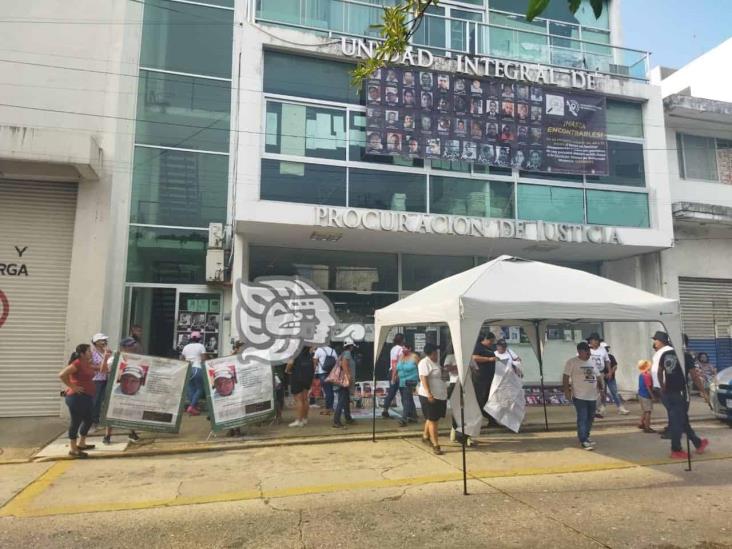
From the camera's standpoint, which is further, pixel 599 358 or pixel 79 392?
pixel 599 358

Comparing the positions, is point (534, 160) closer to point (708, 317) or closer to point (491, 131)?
point (491, 131)

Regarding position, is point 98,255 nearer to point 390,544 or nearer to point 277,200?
point 277,200

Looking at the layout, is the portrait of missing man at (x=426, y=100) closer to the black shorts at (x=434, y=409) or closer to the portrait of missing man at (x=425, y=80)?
the portrait of missing man at (x=425, y=80)

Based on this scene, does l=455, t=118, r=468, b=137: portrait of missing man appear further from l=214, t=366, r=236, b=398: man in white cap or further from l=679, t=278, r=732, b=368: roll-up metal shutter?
l=679, t=278, r=732, b=368: roll-up metal shutter

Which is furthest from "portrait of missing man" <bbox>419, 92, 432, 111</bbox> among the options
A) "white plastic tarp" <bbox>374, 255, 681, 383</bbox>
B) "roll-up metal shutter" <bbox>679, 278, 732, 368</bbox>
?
"roll-up metal shutter" <bbox>679, 278, 732, 368</bbox>

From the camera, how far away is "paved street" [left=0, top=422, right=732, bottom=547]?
4555mm

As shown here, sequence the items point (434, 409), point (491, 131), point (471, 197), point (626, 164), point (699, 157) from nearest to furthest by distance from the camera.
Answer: point (434, 409) < point (471, 197) < point (491, 131) < point (626, 164) < point (699, 157)

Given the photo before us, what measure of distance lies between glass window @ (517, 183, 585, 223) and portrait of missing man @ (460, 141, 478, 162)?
145 cm

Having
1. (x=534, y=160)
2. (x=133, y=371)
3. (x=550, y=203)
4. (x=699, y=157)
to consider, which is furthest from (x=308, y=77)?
(x=699, y=157)

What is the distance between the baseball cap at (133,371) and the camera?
8.50 m

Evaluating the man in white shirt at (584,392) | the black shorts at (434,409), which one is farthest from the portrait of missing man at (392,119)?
the black shorts at (434,409)

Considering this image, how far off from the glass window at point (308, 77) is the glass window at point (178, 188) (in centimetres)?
226

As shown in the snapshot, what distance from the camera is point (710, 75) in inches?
832

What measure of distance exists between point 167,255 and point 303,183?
370 centimetres
